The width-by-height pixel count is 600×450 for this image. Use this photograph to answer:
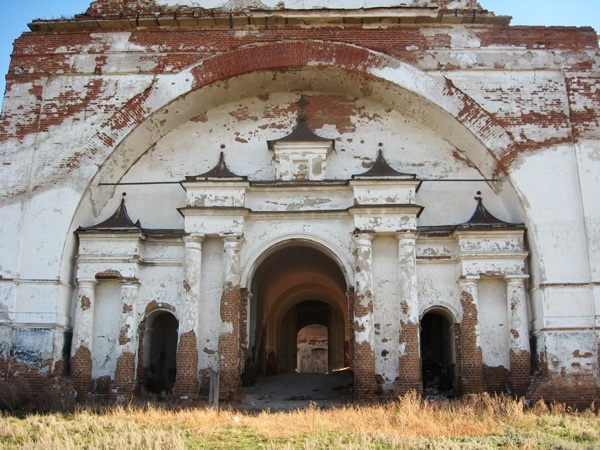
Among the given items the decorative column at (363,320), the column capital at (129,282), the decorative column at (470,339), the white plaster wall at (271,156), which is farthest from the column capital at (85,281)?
the decorative column at (470,339)

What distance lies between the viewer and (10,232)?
1344cm

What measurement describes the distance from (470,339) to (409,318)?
130 centimetres

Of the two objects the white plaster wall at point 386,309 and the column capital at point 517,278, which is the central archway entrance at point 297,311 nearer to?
the white plaster wall at point 386,309

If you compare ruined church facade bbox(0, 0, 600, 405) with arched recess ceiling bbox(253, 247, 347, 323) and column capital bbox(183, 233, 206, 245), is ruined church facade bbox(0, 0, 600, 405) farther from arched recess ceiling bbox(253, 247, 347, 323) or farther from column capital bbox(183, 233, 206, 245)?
arched recess ceiling bbox(253, 247, 347, 323)

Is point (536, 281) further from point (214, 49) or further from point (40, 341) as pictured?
point (40, 341)

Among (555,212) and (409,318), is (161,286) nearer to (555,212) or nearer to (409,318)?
(409,318)

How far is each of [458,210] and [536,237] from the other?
184 centimetres

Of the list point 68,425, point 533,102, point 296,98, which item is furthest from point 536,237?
point 68,425

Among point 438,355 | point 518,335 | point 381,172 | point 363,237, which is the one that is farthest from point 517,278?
point 381,172

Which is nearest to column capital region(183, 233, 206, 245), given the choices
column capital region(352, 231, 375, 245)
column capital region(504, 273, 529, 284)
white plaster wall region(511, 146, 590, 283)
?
column capital region(352, 231, 375, 245)

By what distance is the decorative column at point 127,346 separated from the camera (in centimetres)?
1306

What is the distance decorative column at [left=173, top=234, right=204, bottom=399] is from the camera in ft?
42.4

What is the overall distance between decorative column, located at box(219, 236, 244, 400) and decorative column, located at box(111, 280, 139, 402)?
72.2 inches

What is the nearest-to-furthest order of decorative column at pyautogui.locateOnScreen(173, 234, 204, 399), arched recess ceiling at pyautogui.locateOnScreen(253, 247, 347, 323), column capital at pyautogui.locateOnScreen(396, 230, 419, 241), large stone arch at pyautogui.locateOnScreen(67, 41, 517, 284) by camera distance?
1. decorative column at pyautogui.locateOnScreen(173, 234, 204, 399)
2. column capital at pyautogui.locateOnScreen(396, 230, 419, 241)
3. large stone arch at pyautogui.locateOnScreen(67, 41, 517, 284)
4. arched recess ceiling at pyautogui.locateOnScreen(253, 247, 347, 323)
